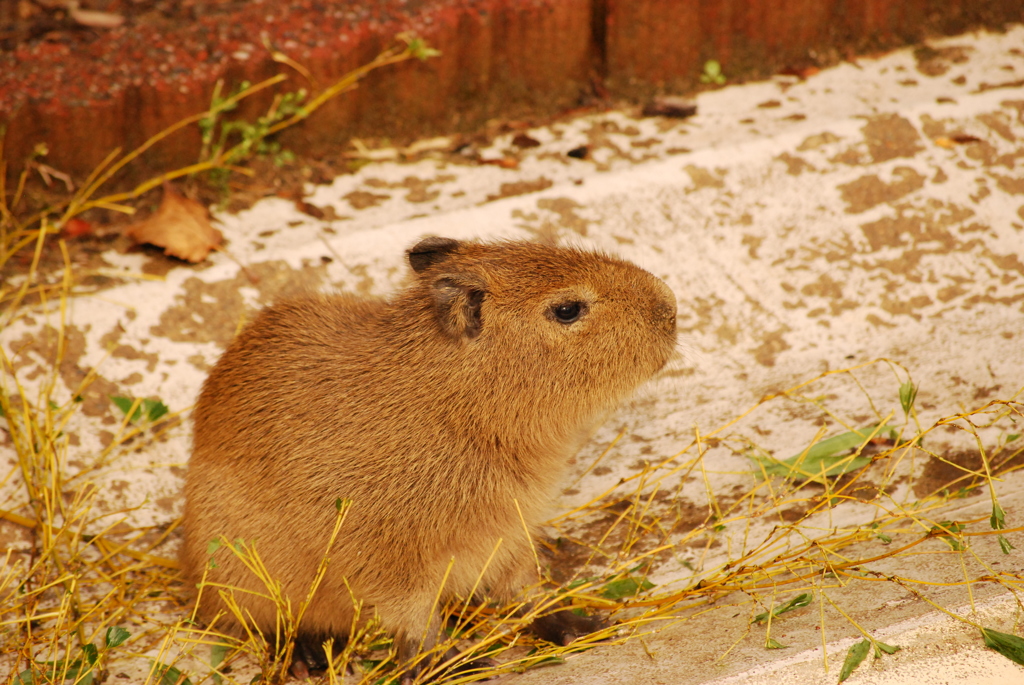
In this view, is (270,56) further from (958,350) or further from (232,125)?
(958,350)

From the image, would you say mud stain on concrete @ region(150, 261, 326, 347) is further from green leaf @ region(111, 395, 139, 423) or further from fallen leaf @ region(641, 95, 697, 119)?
fallen leaf @ region(641, 95, 697, 119)

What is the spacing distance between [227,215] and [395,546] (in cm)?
208

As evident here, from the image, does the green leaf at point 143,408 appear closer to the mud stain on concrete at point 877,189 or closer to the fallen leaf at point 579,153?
the fallen leaf at point 579,153

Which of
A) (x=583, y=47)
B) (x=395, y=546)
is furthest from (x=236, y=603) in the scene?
(x=583, y=47)

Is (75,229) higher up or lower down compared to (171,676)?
higher up

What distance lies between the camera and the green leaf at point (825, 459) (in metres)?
3.15

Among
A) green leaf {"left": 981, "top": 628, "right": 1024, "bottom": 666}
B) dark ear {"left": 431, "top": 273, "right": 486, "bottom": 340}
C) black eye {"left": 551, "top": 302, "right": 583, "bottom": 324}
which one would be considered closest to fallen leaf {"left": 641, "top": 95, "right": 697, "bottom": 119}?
black eye {"left": 551, "top": 302, "right": 583, "bottom": 324}

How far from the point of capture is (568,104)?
15.4ft

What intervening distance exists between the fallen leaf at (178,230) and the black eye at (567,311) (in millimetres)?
1820

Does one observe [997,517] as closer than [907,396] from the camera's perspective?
Yes

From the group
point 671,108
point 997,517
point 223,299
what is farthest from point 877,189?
point 223,299

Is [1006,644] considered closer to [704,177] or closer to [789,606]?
[789,606]

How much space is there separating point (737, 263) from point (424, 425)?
189cm

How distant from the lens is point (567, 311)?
272 cm
